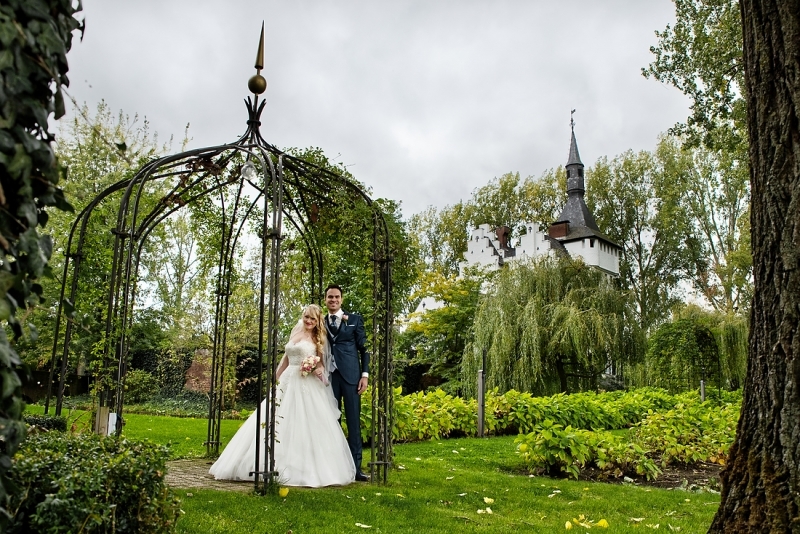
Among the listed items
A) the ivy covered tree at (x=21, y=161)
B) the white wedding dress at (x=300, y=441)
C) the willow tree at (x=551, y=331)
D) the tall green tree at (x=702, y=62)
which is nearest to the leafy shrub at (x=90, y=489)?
the ivy covered tree at (x=21, y=161)

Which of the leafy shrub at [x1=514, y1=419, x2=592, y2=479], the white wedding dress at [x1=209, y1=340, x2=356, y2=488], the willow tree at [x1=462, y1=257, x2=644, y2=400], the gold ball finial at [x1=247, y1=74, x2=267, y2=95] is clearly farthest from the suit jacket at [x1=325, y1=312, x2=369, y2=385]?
the willow tree at [x1=462, y1=257, x2=644, y2=400]

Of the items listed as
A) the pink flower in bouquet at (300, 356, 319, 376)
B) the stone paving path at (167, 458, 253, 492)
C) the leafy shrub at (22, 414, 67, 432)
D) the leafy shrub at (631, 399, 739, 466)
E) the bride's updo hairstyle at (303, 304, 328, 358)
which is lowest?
the stone paving path at (167, 458, 253, 492)

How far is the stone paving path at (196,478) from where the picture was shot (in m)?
5.70

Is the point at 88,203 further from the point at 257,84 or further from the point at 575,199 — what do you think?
the point at 575,199

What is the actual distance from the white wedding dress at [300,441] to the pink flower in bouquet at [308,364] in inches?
2.6

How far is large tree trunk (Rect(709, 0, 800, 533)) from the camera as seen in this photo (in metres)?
3.21

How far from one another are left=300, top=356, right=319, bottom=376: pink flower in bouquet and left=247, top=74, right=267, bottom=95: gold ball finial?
2.67 meters

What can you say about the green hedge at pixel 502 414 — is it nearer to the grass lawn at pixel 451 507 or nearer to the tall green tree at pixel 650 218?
the grass lawn at pixel 451 507

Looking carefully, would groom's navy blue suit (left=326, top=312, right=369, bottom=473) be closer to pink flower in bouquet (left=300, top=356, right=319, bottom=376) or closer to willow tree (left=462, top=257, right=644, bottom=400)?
pink flower in bouquet (left=300, top=356, right=319, bottom=376)

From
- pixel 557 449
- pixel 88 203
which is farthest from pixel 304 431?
pixel 88 203

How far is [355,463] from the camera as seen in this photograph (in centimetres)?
647

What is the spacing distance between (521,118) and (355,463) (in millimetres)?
28363

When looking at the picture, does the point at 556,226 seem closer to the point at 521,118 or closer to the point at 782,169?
the point at 521,118

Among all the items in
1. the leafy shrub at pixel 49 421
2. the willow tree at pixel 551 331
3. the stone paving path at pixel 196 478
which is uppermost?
the willow tree at pixel 551 331
